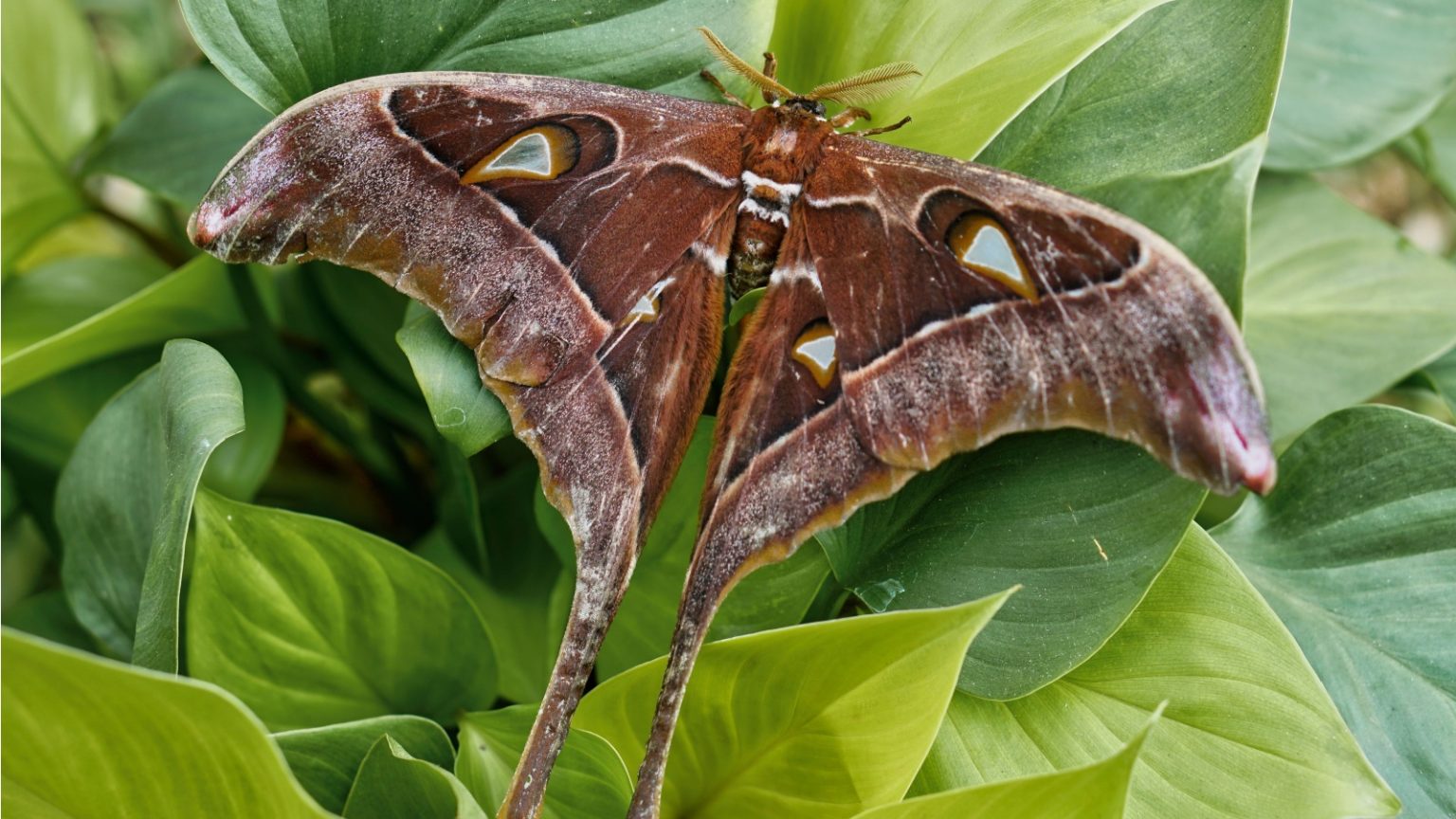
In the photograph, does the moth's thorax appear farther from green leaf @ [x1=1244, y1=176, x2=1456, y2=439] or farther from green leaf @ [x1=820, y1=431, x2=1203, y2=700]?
green leaf @ [x1=1244, y1=176, x2=1456, y2=439]

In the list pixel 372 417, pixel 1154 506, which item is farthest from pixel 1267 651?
pixel 372 417

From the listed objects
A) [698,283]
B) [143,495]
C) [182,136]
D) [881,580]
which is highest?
[182,136]

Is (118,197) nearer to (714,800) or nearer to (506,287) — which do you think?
(506,287)

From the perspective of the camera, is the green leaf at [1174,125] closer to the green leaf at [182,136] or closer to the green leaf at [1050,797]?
the green leaf at [1050,797]

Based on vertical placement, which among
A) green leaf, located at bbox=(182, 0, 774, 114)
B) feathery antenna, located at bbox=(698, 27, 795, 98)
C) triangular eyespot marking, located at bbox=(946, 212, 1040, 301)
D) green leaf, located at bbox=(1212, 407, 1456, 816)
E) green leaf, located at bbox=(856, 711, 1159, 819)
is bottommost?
green leaf, located at bbox=(1212, 407, 1456, 816)

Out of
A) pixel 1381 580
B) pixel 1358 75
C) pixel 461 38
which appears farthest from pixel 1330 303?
pixel 461 38

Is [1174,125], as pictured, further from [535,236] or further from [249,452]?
[249,452]

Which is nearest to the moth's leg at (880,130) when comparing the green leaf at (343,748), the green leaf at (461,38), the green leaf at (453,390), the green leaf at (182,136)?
the green leaf at (461,38)

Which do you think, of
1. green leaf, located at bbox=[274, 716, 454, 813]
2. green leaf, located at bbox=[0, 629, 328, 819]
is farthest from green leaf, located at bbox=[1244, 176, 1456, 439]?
green leaf, located at bbox=[0, 629, 328, 819]
